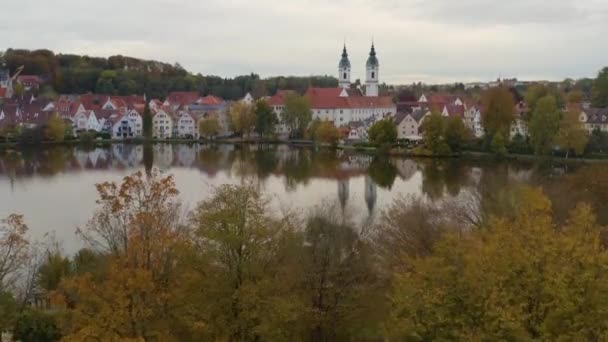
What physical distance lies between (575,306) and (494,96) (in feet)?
104

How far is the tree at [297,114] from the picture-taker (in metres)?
45.0

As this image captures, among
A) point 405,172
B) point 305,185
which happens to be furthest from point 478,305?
point 405,172

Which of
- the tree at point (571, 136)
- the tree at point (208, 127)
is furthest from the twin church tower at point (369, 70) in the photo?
the tree at point (571, 136)

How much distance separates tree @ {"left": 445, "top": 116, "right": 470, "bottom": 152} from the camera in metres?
34.5

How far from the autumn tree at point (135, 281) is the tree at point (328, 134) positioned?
110ft

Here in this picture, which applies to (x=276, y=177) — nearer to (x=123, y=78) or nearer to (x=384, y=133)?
(x=384, y=133)

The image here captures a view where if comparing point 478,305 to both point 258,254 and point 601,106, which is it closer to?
point 258,254

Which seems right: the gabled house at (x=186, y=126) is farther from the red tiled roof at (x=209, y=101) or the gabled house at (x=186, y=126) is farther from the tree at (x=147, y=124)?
the red tiled roof at (x=209, y=101)

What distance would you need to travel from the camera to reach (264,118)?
43969 mm

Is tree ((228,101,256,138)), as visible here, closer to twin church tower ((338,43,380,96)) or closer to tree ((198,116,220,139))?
tree ((198,116,220,139))

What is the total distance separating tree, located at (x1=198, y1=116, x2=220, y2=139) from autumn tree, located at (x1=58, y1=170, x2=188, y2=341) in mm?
39120

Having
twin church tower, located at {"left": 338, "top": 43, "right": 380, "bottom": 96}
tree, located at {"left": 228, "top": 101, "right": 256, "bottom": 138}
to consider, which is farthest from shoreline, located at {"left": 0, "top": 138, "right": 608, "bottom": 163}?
twin church tower, located at {"left": 338, "top": 43, "right": 380, "bottom": 96}

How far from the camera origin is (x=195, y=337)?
6594 millimetres

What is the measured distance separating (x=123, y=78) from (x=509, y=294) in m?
59.7
